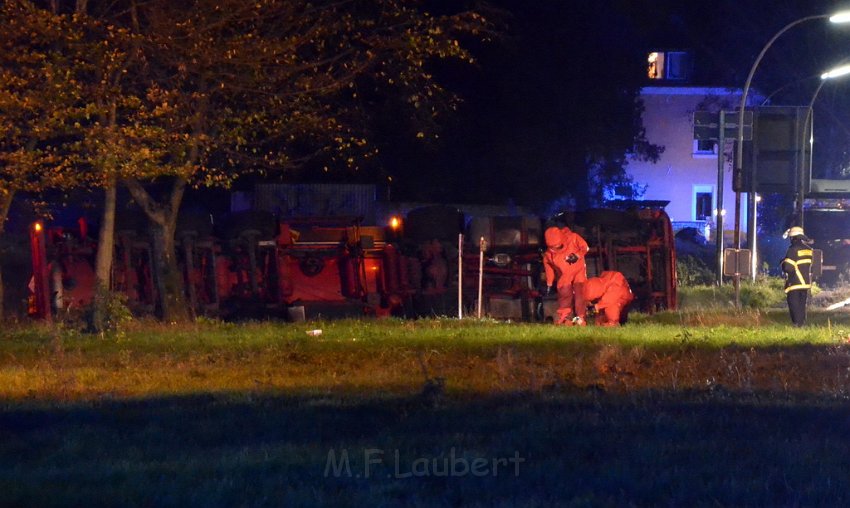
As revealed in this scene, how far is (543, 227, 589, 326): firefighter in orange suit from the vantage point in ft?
61.6

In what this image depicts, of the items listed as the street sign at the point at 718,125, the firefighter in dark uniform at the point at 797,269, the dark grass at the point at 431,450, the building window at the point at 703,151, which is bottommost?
the dark grass at the point at 431,450

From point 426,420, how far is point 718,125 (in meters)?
16.0

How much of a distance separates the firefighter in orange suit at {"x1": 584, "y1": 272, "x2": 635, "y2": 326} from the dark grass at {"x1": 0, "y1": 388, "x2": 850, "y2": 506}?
824cm

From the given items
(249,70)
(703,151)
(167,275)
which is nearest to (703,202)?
(703,151)

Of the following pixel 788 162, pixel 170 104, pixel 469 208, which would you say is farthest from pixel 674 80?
pixel 170 104

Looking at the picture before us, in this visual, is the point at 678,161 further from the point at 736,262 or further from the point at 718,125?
the point at 736,262

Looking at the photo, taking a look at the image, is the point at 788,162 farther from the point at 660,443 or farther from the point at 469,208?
the point at 660,443

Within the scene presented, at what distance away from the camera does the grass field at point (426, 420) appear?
730 centimetres

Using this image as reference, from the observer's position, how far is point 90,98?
54.7ft

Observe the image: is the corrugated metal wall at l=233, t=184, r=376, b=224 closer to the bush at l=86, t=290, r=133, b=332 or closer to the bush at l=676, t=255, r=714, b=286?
the bush at l=676, t=255, r=714, b=286

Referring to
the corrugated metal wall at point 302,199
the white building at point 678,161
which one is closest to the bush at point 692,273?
the corrugated metal wall at point 302,199

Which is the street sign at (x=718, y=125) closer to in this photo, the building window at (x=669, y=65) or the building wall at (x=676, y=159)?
the building wall at (x=676, y=159)

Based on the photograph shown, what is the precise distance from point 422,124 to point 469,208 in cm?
1032

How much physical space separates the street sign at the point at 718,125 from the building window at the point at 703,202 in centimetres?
2940
